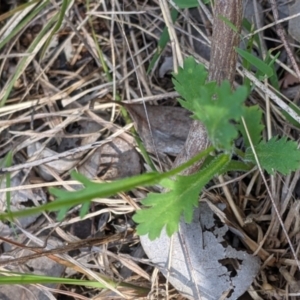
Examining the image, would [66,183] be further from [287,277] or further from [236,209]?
[287,277]

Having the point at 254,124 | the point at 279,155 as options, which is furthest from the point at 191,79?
the point at 279,155

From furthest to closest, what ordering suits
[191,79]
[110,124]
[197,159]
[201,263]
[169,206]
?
1. [110,124]
2. [201,263]
3. [191,79]
4. [169,206]
5. [197,159]

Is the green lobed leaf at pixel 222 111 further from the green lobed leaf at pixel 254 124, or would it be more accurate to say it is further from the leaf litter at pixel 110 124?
the leaf litter at pixel 110 124

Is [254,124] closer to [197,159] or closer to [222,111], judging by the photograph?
[197,159]

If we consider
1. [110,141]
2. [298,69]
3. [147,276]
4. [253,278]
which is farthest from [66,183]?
[298,69]

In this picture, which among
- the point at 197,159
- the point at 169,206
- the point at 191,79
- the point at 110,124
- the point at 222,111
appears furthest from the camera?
the point at 110,124

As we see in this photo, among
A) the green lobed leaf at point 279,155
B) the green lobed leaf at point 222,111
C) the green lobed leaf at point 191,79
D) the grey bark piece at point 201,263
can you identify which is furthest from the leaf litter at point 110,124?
the green lobed leaf at point 222,111
